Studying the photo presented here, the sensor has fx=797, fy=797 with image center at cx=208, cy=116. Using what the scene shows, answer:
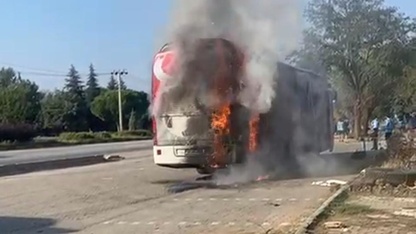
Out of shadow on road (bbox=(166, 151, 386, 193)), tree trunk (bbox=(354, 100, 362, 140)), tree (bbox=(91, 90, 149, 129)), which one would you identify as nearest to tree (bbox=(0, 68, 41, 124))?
tree (bbox=(91, 90, 149, 129))

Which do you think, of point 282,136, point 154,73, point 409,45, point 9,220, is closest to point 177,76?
point 154,73

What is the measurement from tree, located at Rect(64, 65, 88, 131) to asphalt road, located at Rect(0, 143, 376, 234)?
7151 cm

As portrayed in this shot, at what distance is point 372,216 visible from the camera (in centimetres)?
1233

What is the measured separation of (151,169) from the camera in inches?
1005

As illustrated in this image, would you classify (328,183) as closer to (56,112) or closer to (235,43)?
(235,43)

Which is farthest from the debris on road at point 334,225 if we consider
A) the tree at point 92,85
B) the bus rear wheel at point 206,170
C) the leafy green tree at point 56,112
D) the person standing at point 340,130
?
the tree at point 92,85

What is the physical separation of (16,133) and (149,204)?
48639 millimetres

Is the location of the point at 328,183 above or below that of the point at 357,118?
below

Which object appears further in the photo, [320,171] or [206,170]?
[320,171]

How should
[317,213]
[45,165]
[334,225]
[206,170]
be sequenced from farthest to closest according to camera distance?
1. [45,165]
2. [206,170]
3. [317,213]
4. [334,225]

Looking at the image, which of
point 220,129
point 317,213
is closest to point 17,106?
point 220,129

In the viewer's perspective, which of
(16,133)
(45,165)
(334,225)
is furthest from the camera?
(16,133)

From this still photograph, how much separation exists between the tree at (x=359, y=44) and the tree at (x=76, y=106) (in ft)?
152

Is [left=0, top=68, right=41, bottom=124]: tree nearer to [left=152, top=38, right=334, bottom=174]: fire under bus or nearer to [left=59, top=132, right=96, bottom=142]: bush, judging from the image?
[left=59, top=132, right=96, bottom=142]: bush
